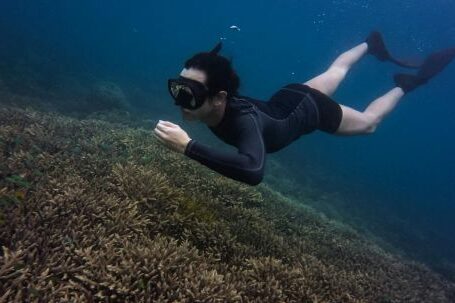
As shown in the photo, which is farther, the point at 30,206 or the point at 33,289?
the point at 30,206

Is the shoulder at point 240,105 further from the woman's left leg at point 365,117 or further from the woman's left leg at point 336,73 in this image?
the woman's left leg at point 336,73

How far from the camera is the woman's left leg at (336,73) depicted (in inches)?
308

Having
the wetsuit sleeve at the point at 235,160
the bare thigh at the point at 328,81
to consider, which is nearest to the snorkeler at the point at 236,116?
the wetsuit sleeve at the point at 235,160

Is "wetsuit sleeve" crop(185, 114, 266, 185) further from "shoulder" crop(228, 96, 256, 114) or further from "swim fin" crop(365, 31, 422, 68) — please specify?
"swim fin" crop(365, 31, 422, 68)

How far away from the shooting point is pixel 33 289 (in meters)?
3.05

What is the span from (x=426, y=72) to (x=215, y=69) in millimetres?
9500

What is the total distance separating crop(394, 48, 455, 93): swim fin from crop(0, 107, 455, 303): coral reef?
4833 millimetres

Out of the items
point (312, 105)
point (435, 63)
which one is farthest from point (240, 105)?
point (435, 63)

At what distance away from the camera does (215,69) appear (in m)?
4.41

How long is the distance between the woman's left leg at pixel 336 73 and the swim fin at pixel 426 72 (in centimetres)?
136

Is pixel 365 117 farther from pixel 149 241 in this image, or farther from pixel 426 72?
pixel 149 241

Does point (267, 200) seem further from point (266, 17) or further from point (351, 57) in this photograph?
point (266, 17)

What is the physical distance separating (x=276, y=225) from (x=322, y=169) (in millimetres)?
27016

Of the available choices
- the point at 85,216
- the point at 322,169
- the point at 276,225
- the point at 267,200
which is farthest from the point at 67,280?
the point at 322,169
